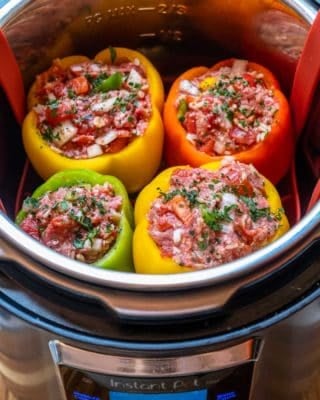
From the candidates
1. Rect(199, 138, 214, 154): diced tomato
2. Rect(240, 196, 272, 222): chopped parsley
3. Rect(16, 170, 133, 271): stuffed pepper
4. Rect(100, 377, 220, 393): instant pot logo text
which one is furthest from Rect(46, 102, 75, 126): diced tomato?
Rect(100, 377, 220, 393): instant pot logo text

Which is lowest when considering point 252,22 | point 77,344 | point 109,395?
point 109,395

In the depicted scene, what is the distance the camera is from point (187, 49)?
4.32 ft

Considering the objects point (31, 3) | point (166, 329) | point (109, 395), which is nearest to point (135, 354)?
point (166, 329)

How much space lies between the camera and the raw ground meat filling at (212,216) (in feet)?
3.09

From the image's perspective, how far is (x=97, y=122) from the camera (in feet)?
3.72

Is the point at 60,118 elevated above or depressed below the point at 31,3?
below

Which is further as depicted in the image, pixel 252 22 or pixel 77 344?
pixel 252 22

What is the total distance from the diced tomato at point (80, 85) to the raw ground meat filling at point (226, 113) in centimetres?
15

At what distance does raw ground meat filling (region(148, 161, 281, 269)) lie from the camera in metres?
0.94

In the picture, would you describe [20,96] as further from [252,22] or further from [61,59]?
[252,22]

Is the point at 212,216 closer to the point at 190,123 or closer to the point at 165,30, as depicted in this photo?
the point at 190,123

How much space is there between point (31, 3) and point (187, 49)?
0.32 m

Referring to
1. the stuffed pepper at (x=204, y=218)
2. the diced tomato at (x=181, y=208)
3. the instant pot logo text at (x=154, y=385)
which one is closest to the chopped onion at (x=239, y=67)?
the stuffed pepper at (x=204, y=218)

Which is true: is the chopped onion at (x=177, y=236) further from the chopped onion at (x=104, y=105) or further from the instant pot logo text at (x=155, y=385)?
the chopped onion at (x=104, y=105)
